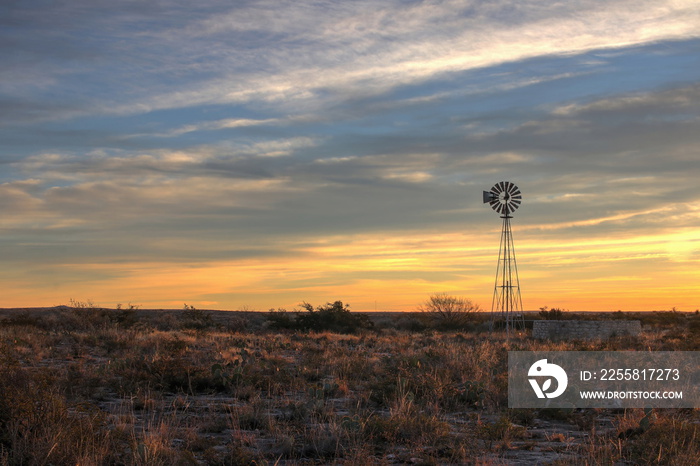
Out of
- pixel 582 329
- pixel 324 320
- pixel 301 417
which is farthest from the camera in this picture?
pixel 324 320

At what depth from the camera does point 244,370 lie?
57.5ft

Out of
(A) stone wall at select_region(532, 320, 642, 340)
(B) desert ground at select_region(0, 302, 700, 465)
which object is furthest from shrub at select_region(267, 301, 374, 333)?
(B) desert ground at select_region(0, 302, 700, 465)

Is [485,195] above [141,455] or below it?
above

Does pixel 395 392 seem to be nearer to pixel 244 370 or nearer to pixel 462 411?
pixel 462 411

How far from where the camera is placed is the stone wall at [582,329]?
135ft

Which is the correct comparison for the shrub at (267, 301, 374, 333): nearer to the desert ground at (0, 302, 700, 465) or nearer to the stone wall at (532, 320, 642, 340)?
the stone wall at (532, 320, 642, 340)

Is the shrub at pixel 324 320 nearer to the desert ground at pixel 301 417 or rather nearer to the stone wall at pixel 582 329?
the stone wall at pixel 582 329

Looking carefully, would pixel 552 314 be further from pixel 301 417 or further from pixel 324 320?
pixel 301 417

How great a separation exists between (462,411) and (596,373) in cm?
660

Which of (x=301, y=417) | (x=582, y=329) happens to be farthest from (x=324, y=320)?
(x=301, y=417)

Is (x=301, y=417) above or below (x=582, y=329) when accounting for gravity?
below

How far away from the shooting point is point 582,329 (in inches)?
1640

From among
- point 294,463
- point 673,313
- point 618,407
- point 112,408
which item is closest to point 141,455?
point 294,463

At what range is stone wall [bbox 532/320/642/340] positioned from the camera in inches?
1618
